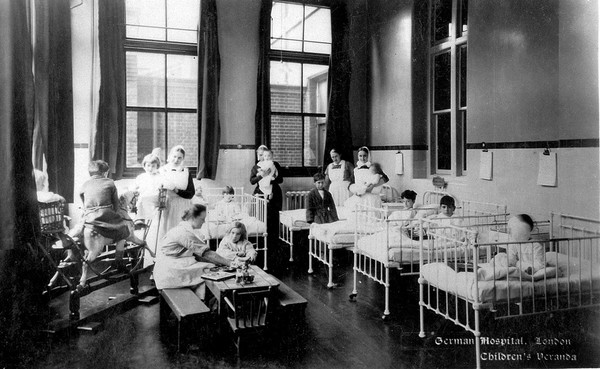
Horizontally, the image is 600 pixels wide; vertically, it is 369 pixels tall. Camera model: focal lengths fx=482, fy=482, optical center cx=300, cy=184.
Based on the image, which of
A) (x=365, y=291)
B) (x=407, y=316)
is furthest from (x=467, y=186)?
(x=407, y=316)

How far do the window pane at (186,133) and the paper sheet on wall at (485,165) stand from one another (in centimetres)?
415

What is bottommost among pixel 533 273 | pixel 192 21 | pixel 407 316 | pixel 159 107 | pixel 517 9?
pixel 407 316

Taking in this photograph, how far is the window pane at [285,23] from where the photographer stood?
26.0ft

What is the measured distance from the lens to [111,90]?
6645 millimetres

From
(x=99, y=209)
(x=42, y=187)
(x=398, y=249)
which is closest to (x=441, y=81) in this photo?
(x=398, y=249)

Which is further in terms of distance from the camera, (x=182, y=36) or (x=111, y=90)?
(x=182, y=36)

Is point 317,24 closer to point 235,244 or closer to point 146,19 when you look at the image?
point 146,19

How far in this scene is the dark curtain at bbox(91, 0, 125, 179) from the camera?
6488 mm

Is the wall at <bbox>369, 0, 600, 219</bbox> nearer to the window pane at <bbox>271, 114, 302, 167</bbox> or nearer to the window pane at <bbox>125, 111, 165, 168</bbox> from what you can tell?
the window pane at <bbox>271, 114, 302, 167</bbox>

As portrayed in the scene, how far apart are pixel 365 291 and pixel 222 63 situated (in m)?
4.30

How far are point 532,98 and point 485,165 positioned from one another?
97cm

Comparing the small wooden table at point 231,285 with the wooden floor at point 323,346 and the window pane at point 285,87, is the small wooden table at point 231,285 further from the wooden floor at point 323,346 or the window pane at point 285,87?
the window pane at point 285,87

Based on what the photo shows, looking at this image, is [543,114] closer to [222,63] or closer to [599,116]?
[599,116]

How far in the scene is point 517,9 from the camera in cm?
500
